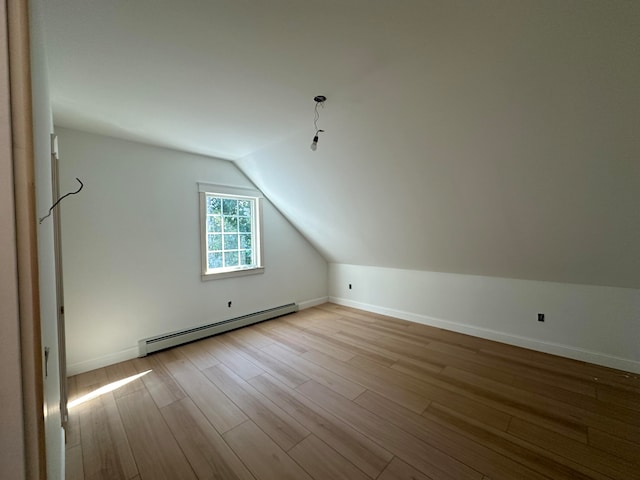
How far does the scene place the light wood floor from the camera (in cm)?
154

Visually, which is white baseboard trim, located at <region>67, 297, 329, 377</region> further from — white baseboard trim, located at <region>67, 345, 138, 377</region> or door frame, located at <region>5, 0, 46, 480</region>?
door frame, located at <region>5, 0, 46, 480</region>

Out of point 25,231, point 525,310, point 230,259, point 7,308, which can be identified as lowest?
point 525,310

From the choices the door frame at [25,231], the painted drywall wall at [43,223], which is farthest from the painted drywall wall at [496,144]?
the door frame at [25,231]

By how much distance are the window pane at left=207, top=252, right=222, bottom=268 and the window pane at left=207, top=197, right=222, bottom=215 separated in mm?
591

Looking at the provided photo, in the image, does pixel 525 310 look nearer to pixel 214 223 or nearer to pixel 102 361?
pixel 214 223

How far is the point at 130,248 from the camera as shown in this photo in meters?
2.89


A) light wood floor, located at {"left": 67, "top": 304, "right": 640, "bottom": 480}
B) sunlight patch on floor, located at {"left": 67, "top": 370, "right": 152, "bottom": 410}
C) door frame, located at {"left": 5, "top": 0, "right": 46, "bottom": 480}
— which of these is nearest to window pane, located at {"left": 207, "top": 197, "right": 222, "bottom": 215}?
light wood floor, located at {"left": 67, "top": 304, "right": 640, "bottom": 480}

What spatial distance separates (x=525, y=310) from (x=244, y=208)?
12.9 feet

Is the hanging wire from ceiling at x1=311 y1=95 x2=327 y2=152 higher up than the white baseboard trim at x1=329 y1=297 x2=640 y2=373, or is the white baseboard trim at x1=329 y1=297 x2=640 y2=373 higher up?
the hanging wire from ceiling at x1=311 y1=95 x2=327 y2=152

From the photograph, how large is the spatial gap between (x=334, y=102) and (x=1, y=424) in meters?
2.33

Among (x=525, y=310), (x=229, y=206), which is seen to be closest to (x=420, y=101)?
(x=525, y=310)

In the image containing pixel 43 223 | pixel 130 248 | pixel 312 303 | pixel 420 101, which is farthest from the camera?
pixel 312 303

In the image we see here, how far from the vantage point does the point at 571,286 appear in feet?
9.00

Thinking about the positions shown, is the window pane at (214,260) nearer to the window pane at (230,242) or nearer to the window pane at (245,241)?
the window pane at (230,242)
